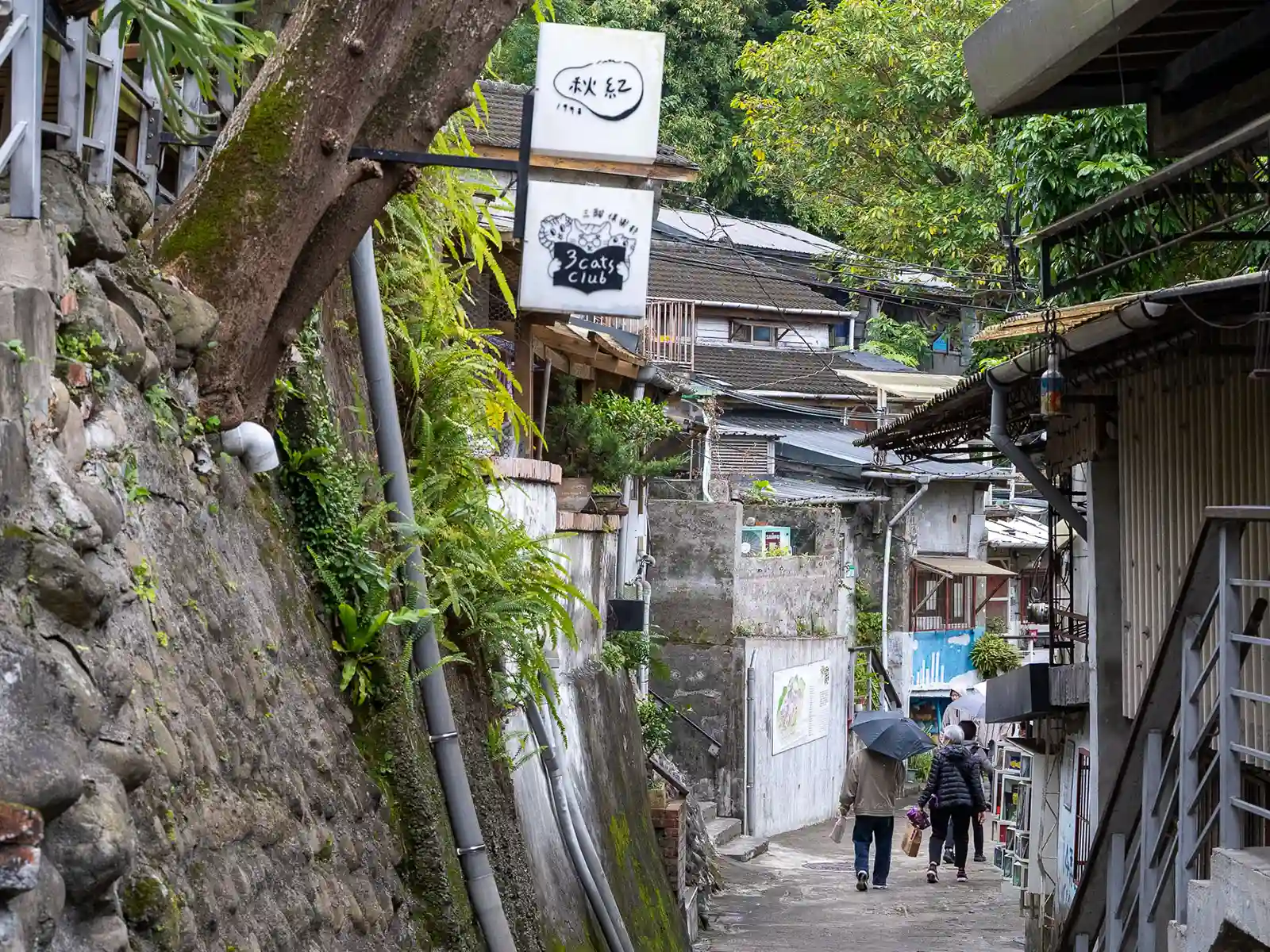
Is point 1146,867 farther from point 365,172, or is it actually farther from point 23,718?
point 23,718

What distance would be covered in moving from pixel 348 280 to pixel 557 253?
225 cm

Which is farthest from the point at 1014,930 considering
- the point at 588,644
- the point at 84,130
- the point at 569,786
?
the point at 84,130

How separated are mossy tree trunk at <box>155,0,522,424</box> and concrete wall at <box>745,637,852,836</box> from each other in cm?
1671

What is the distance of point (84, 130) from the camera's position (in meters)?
4.57

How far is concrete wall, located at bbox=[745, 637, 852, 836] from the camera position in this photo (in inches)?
854

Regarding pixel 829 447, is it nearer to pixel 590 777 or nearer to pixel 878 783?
pixel 878 783

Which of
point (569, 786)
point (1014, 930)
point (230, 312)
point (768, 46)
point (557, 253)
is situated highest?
point (768, 46)

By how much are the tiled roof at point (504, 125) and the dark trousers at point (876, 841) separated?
296 inches

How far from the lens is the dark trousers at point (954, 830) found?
56.7 feet

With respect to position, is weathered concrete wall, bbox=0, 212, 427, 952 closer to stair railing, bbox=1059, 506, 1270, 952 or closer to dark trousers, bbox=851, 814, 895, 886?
stair railing, bbox=1059, 506, 1270, 952

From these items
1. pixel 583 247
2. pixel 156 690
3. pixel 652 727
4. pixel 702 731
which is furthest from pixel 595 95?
pixel 702 731

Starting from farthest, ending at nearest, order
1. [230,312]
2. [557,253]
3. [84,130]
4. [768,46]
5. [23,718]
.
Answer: [768,46] < [557,253] < [230,312] < [84,130] < [23,718]

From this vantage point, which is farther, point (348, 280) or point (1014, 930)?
point (1014, 930)

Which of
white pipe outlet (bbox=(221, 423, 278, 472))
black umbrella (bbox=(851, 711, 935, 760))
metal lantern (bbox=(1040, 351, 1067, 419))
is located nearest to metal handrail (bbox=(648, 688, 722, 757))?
black umbrella (bbox=(851, 711, 935, 760))
